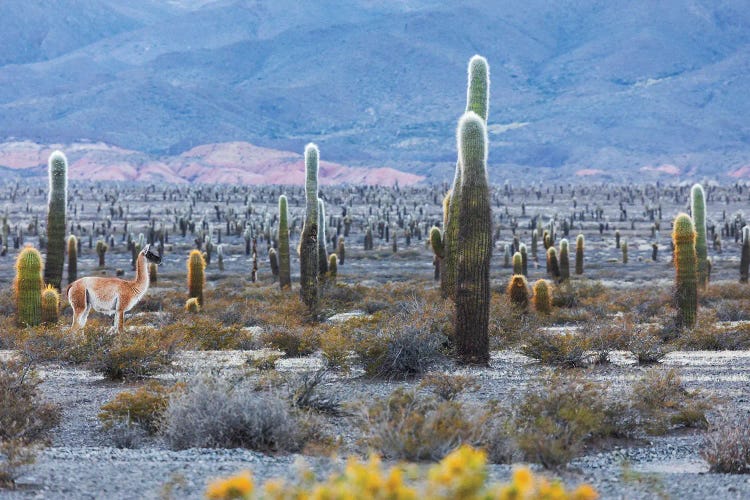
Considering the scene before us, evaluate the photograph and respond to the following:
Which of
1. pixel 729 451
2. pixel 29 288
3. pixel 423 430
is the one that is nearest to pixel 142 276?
pixel 29 288

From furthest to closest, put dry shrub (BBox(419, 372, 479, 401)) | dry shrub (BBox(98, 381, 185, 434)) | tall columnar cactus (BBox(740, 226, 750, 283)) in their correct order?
tall columnar cactus (BBox(740, 226, 750, 283)), dry shrub (BBox(419, 372, 479, 401)), dry shrub (BBox(98, 381, 185, 434))

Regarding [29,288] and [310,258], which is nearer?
[29,288]

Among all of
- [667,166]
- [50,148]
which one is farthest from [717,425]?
[50,148]

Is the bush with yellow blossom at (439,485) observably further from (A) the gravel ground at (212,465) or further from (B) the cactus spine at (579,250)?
(B) the cactus spine at (579,250)

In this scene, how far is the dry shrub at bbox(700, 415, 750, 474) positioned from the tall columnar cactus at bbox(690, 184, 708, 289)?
15636 mm

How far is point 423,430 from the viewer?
7.32 m

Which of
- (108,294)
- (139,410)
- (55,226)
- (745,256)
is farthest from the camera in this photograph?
(745,256)

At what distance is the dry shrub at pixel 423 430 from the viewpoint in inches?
285

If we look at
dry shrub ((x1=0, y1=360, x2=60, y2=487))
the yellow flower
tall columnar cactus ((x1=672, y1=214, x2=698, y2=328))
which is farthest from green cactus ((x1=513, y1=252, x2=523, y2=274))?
the yellow flower

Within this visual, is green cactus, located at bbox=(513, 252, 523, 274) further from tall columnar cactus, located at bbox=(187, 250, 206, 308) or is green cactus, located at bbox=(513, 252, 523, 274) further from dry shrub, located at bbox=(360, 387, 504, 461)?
dry shrub, located at bbox=(360, 387, 504, 461)

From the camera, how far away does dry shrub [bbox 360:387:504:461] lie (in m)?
7.23

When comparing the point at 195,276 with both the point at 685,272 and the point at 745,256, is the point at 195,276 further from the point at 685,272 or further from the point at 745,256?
the point at 745,256

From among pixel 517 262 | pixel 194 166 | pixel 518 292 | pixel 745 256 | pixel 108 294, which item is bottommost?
pixel 518 292

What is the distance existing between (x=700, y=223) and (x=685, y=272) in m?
8.29
